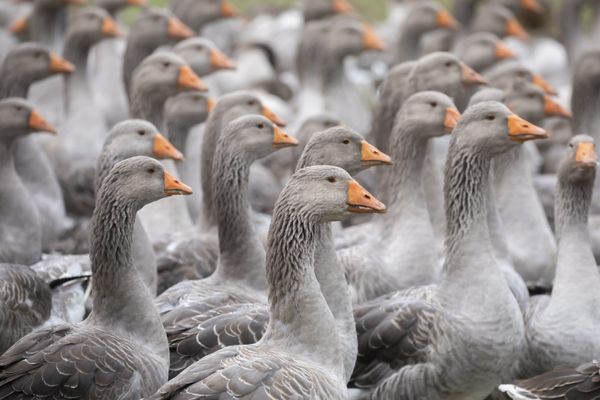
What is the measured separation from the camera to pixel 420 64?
486 inches

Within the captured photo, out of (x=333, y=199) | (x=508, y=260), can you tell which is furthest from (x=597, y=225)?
(x=333, y=199)

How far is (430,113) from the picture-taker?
1091 centimetres

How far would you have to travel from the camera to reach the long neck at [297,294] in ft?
25.7

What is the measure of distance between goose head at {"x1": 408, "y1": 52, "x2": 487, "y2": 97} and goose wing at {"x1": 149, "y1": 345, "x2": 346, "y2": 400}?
16.6ft

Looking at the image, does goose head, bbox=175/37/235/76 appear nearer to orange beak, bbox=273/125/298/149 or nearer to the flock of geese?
the flock of geese

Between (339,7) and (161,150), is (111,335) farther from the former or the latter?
(339,7)

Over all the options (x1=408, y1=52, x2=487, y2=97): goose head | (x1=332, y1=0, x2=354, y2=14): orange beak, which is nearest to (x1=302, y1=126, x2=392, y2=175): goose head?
(x1=408, y1=52, x2=487, y2=97): goose head

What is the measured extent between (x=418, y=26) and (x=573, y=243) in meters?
8.97

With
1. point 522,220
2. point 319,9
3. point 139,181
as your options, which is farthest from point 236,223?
point 319,9

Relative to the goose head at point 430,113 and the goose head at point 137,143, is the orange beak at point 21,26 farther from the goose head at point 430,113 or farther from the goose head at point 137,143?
the goose head at point 430,113

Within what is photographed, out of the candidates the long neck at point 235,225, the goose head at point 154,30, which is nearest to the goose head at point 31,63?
the goose head at point 154,30

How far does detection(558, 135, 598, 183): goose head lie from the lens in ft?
31.7

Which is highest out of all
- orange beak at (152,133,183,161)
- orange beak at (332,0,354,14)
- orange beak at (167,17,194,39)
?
orange beak at (332,0,354,14)

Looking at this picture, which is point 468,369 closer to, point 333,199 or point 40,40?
point 333,199
